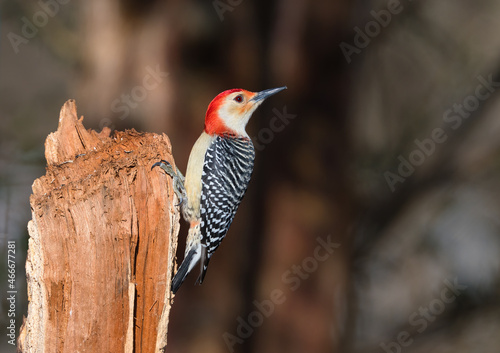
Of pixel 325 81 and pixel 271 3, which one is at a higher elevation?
pixel 271 3

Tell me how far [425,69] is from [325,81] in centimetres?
232

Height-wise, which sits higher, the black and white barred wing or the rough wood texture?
the black and white barred wing

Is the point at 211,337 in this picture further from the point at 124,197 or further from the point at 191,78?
the point at 124,197

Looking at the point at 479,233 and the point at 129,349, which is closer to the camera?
the point at 129,349

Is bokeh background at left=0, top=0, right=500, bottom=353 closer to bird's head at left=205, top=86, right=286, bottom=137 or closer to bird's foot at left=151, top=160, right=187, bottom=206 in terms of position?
bird's head at left=205, top=86, right=286, bottom=137

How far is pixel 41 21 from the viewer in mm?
4082

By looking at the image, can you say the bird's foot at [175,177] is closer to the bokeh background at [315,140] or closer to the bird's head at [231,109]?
the bird's head at [231,109]

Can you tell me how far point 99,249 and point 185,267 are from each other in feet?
1.56

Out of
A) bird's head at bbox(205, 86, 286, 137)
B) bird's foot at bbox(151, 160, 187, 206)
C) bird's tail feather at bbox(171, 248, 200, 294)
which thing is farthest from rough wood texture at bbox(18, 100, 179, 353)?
bird's head at bbox(205, 86, 286, 137)

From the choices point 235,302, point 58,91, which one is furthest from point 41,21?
point 235,302

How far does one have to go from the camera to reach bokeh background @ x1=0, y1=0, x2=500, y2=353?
310 centimetres

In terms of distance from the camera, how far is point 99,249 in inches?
Answer: 68.3

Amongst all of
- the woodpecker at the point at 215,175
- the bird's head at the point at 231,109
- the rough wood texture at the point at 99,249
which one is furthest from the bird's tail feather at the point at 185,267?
the bird's head at the point at 231,109

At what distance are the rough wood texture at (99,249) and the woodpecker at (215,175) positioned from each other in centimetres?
41
